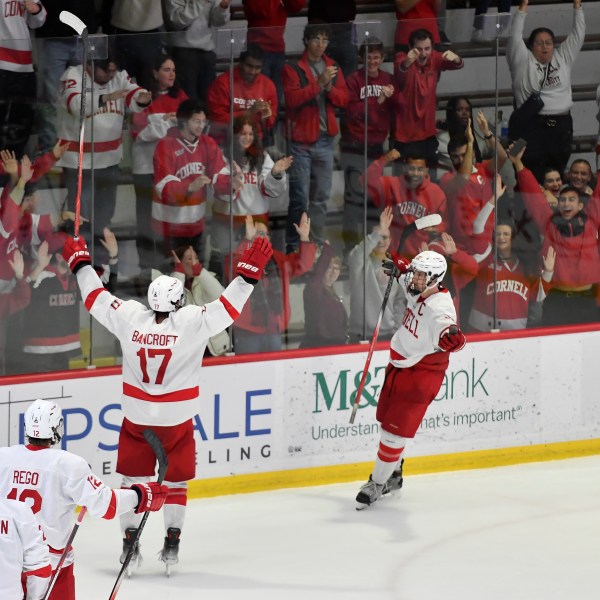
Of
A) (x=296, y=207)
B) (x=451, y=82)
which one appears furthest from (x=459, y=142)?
(x=296, y=207)

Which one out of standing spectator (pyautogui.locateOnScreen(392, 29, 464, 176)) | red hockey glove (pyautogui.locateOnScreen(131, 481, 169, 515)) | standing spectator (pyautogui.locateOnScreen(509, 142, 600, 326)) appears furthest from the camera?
standing spectator (pyautogui.locateOnScreen(509, 142, 600, 326))

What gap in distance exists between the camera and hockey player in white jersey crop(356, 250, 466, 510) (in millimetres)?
7285

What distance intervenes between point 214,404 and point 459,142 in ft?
5.80

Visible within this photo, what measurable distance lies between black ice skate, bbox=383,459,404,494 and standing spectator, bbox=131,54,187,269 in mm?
1469

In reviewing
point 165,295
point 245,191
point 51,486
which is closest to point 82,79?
point 245,191

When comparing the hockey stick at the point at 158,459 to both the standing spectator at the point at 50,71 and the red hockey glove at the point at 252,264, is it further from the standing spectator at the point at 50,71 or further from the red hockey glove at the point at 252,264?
the standing spectator at the point at 50,71

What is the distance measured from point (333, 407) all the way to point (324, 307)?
47 centimetres

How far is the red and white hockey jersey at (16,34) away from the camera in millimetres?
7023

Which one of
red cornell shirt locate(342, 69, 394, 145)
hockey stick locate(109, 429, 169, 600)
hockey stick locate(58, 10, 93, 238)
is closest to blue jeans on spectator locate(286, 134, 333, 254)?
red cornell shirt locate(342, 69, 394, 145)

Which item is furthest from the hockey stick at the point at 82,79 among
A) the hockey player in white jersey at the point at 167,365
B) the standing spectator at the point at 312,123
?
the standing spectator at the point at 312,123

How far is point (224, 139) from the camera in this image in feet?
24.8

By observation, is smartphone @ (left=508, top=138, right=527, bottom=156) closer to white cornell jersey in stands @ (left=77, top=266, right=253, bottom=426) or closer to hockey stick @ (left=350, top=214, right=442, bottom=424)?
hockey stick @ (left=350, top=214, right=442, bottom=424)

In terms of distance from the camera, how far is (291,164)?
775 centimetres

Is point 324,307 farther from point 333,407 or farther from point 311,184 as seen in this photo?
point 311,184
